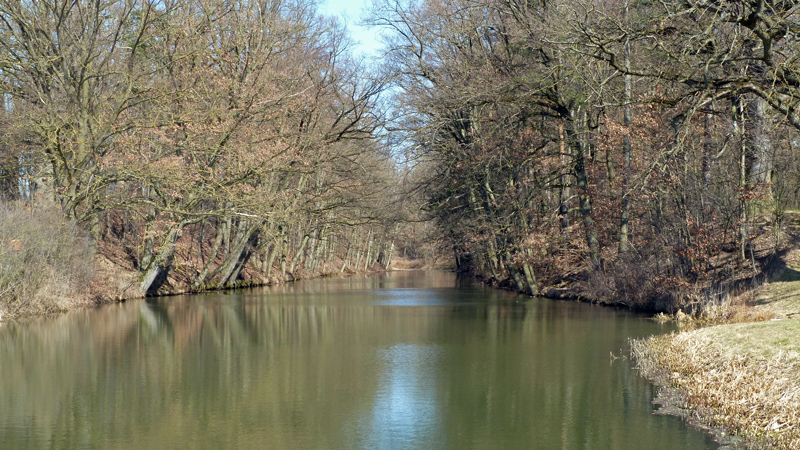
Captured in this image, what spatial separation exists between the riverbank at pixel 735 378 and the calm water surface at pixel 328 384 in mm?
373

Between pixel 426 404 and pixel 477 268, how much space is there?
3771 cm

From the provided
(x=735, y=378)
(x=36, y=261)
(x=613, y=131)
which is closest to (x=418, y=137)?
(x=613, y=131)

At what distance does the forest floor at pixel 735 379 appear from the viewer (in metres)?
8.55

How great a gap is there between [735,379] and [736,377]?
0.03 metres

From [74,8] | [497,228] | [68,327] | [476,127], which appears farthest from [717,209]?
[74,8]

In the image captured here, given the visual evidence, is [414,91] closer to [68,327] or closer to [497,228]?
[497,228]

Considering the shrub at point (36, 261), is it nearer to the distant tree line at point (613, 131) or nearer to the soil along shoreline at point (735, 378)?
the distant tree line at point (613, 131)

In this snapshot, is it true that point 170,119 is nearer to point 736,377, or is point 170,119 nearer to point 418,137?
point 418,137

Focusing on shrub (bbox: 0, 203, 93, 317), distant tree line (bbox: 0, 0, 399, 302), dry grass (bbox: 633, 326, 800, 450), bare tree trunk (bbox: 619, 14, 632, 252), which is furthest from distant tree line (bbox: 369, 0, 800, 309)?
shrub (bbox: 0, 203, 93, 317)

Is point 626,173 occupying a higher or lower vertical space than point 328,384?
higher

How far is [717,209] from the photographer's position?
20094 millimetres

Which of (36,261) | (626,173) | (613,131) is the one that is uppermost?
(613,131)

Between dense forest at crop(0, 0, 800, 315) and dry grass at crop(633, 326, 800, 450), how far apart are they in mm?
3973

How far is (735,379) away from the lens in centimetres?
998
